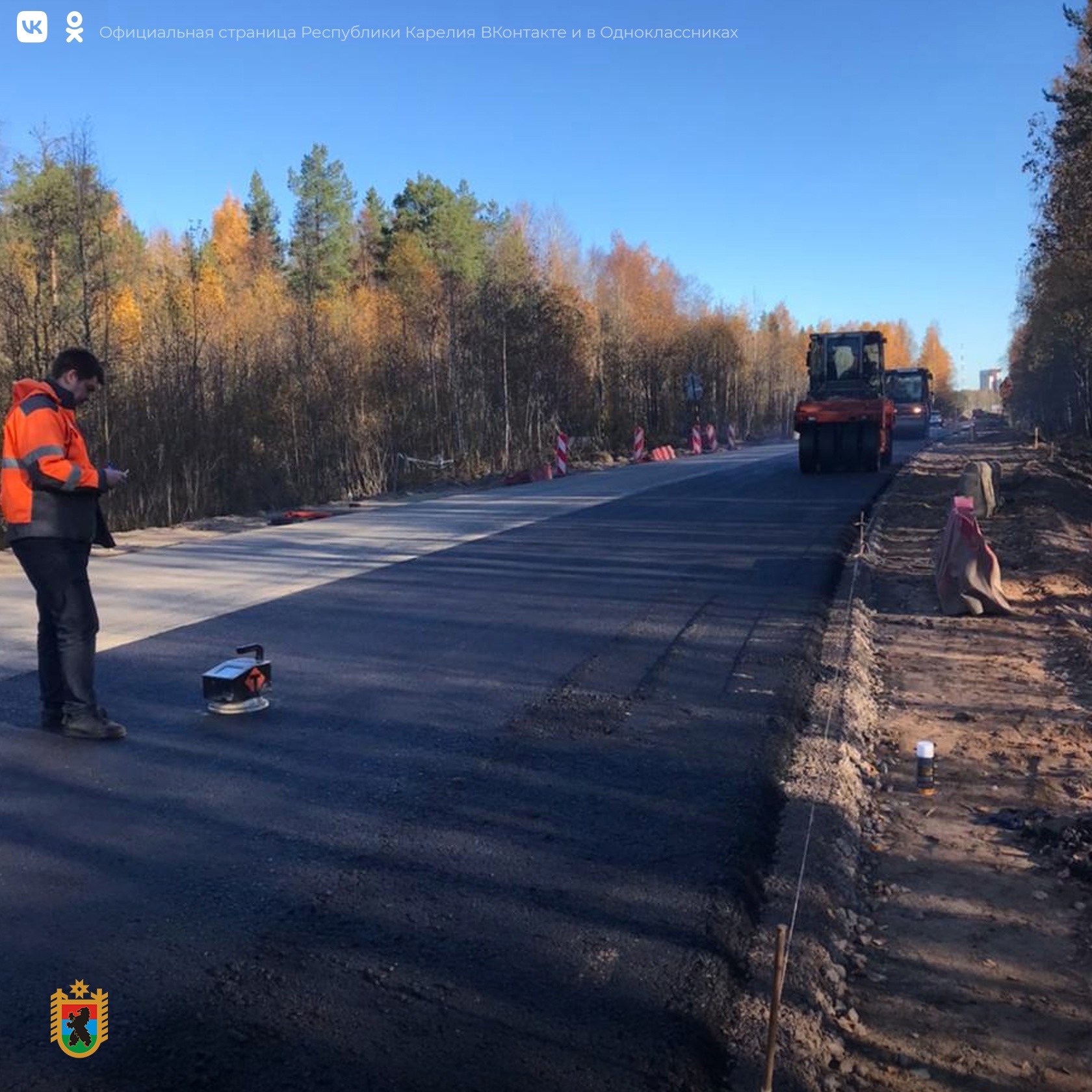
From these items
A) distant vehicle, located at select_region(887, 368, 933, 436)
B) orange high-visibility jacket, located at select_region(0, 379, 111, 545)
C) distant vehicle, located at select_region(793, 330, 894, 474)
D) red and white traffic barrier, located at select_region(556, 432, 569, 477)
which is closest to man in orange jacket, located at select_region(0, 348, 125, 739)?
orange high-visibility jacket, located at select_region(0, 379, 111, 545)

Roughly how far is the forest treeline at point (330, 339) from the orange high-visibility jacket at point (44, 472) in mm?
14245

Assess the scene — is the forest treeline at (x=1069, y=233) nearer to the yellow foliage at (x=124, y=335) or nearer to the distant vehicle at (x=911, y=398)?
the distant vehicle at (x=911, y=398)

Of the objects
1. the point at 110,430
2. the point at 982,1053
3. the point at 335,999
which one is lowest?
the point at 982,1053

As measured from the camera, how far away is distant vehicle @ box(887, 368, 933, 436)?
171 ft

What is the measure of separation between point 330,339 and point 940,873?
28.8 metres

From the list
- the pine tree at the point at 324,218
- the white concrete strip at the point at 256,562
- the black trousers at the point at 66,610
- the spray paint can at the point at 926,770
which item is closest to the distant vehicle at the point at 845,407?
the white concrete strip at the point at 256,562

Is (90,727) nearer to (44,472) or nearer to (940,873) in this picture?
(44,472)

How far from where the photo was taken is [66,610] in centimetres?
598

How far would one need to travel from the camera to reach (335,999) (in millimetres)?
3369

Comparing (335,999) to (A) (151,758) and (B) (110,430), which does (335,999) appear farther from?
(B) (110,430)

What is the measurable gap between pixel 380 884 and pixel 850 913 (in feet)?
6.12

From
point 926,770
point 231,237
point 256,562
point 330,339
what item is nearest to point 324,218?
point 231,237

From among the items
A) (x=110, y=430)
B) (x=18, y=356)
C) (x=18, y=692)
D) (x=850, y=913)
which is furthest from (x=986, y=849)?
(x=110, y=430)

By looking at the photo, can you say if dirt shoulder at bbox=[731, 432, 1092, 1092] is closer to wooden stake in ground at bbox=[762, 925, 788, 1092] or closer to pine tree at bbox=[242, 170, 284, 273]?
wooden stake in ground at bbox=[762, 925, 788, 1092]
